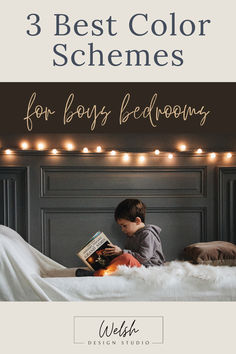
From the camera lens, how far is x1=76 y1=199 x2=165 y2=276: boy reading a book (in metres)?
1.78

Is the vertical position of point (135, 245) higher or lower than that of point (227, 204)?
lower

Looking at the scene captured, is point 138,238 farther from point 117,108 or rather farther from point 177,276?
point 117,108

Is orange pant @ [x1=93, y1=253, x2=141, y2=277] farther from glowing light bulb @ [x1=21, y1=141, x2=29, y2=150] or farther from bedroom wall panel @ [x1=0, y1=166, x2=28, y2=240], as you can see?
glowing light bulb @ [x1=21, y1=141, x2=29, y2=150]

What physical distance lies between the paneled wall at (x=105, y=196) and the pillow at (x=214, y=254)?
0.29m

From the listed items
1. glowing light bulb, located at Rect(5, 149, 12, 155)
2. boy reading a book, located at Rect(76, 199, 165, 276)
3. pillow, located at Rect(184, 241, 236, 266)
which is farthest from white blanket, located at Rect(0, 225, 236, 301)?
glowing light bulb, located at Rect(5, 149, 12, 155)

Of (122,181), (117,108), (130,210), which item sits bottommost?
(130,210)

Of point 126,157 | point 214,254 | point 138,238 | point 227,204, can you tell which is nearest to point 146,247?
point 138,238

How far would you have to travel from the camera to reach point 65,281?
163 cm

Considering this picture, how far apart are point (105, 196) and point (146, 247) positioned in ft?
2.28

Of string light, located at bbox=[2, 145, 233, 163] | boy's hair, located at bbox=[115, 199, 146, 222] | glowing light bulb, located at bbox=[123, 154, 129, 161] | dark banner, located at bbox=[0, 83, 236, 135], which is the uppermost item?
dark banner, located at bbox=[0, 83, 236, 135]

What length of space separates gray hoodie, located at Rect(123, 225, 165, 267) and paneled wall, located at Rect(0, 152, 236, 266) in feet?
1.73

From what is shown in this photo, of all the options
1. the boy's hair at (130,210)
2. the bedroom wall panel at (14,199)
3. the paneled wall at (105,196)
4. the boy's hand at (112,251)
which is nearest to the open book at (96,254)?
the boy's hand at (112,251)

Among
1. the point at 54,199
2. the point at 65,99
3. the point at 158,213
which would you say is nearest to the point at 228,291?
the point at 158,213

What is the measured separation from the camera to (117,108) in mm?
2494
